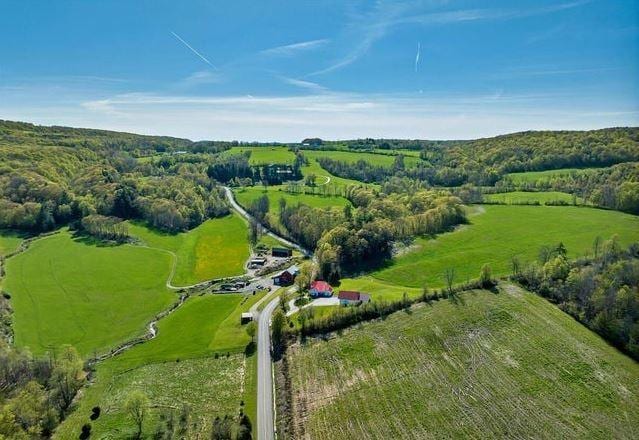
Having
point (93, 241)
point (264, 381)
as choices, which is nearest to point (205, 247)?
point (93, 241)

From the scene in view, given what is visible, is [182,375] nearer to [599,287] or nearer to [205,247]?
[599,287]

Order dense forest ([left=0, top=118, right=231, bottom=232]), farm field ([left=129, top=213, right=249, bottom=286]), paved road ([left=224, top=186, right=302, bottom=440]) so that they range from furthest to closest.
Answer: dense forest ([left=0, top=118, right=231, bottom=232]), farm field ([left=129, top=213, right=249, bottom=286]), paved road ([left=224, top=186, right=302, bottom=440])

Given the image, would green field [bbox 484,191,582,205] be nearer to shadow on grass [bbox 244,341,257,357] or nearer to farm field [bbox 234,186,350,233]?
farm field [bbox 234,186,350,233]

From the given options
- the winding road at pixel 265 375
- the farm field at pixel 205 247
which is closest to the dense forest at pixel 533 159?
the farm field at pixel 205 247

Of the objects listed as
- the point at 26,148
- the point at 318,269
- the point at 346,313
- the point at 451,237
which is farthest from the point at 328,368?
the point at 26,148

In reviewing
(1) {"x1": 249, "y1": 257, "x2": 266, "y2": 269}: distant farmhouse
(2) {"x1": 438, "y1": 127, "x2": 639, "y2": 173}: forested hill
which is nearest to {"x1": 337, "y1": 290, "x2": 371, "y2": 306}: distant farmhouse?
(1) {"x1": 249, "y1": 257, "x2": 266, "y2": 269}: distant farmhouse

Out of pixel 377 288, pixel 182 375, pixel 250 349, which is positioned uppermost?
pixel 377 288

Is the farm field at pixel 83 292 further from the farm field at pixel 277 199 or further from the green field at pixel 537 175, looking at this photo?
the green field at pixel 537 175
